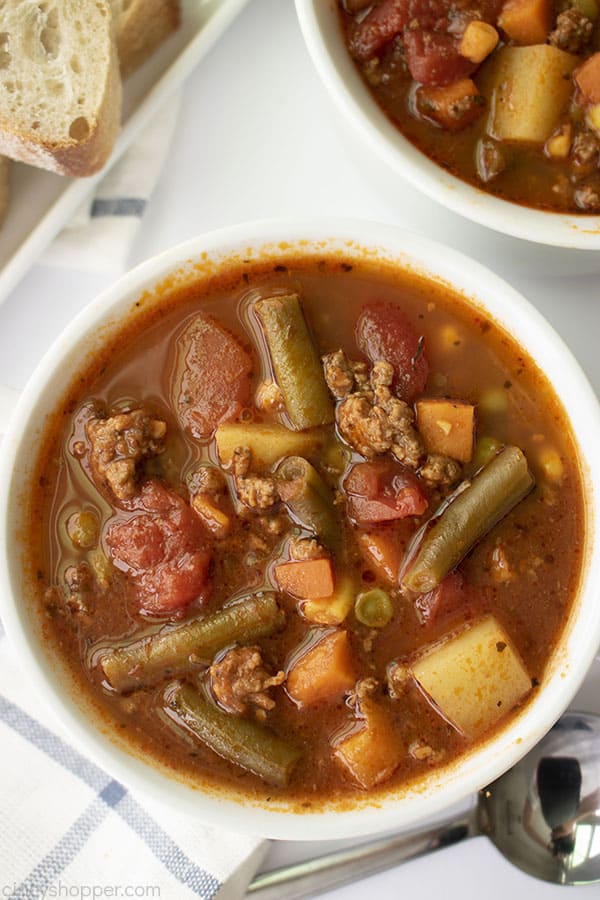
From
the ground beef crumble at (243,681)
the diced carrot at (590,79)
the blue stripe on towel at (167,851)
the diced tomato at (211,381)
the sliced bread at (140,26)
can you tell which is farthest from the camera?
the sliced bread at (140,26)

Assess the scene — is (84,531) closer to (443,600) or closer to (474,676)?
→ (443,600)

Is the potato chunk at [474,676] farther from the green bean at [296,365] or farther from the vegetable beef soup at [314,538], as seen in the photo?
the green bean at [296,365]

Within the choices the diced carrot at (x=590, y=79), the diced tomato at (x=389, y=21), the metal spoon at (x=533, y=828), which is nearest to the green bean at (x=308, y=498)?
the metal spoon at (x=533, y=828)

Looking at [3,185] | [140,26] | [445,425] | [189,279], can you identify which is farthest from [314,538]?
[140,26]

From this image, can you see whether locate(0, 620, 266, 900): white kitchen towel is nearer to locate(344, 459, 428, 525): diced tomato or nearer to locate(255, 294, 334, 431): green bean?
locate(344, 459, 428, 525): diced tomato

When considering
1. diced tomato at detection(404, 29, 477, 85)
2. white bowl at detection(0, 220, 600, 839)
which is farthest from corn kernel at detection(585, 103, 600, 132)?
white bowl at detection(0, 220, 600, 839)

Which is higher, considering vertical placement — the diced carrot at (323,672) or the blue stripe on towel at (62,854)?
the diced carrot at (323,672)
